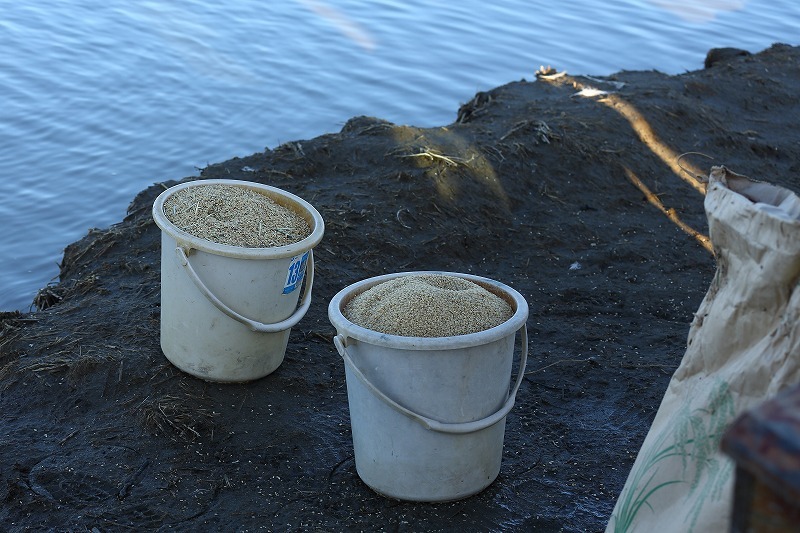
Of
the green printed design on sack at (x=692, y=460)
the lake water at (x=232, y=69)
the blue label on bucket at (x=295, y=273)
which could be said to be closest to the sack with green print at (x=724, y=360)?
the green printed design on sack at (x=692, y=460)

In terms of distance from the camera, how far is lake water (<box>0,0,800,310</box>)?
7.30 m

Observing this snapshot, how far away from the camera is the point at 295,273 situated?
12.0 feet

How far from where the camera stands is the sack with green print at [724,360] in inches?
74.1

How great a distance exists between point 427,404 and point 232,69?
307 inches

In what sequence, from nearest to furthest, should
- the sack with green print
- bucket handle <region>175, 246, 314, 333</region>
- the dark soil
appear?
the sack with green print, the dark soil, bucket handle <region>175, 246, 314, 333</region>

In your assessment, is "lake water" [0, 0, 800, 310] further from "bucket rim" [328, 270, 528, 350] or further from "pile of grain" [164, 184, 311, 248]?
"bucket rim" [328, 270, 528, 350]

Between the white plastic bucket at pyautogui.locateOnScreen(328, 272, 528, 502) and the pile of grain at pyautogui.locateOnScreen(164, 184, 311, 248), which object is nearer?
the white plastic bucket at pyautogui.locateOnScreen(328, 272, 528, 502)

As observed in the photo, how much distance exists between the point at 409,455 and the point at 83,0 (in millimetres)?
10655

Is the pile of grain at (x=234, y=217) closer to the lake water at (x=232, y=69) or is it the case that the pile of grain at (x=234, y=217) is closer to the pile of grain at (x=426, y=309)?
the pile of grain at (x=426, y=309)

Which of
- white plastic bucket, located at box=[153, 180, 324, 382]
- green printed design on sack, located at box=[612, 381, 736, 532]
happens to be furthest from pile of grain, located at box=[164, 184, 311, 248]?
green printed design on sack, located at box=[612, 381, 736, 532]

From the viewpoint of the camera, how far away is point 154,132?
8.34 m

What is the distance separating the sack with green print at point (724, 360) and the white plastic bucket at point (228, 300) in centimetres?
177

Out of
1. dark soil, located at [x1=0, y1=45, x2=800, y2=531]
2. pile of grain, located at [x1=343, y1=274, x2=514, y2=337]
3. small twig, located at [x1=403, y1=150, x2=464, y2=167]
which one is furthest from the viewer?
small twig, located at [x1=403, y1=150, x2=464, y2=167]

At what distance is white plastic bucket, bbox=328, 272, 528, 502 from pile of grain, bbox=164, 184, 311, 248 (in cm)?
56
